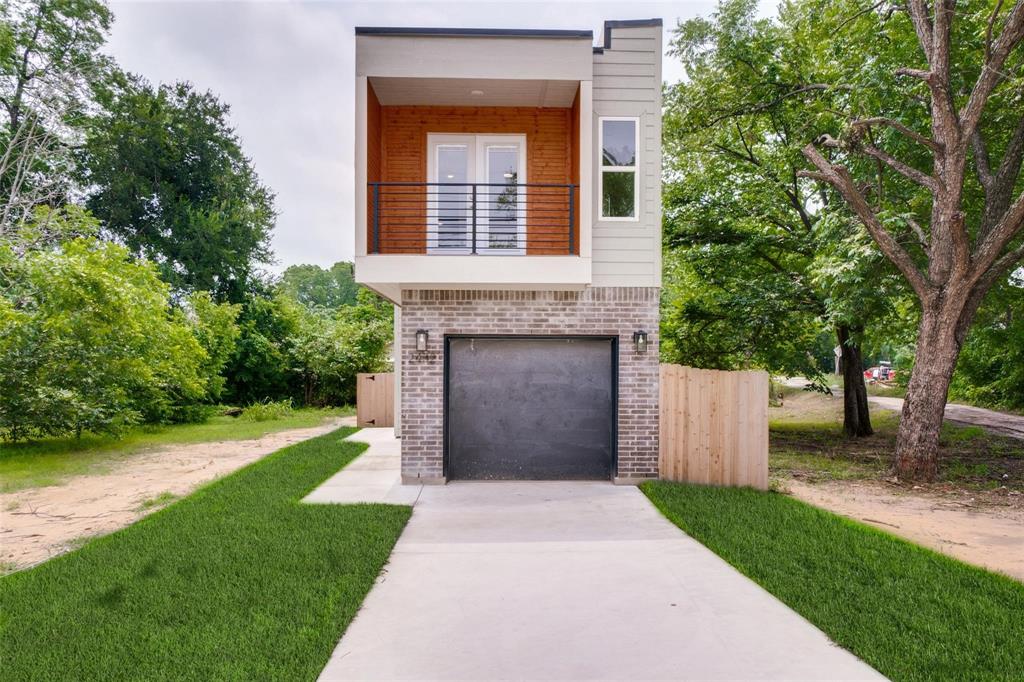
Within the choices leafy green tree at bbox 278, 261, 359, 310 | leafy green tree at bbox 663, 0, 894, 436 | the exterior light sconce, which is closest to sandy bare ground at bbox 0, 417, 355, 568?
the exterior light sconce

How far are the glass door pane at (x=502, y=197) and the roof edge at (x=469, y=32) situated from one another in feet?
5.07

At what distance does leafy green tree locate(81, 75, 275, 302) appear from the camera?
23.9 meters

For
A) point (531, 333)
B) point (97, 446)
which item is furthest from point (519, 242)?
point (97, 446)

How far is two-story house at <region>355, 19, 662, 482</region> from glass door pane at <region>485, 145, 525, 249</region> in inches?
0.8

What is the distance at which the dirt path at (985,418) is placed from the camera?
14438 mm

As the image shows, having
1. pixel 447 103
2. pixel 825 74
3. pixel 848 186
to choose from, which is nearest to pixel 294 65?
pixel 447 103

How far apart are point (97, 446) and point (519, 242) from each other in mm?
10483

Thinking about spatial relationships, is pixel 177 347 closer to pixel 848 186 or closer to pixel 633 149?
pixel 633 149

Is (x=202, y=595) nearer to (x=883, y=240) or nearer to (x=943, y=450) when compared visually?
(x=883, y=240)

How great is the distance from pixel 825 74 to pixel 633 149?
22.1 ft

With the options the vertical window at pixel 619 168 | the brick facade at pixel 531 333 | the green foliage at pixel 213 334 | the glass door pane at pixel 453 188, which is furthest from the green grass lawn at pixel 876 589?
the green foliage at pixel 213 334

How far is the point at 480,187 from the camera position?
340 inches

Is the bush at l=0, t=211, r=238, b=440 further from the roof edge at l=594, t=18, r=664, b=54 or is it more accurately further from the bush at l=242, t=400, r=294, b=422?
the roof edge at l=594, t=18, r=664, b=54

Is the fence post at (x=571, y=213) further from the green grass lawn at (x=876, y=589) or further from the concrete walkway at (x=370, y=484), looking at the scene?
the concrete walkway at (x=370, y=484)
